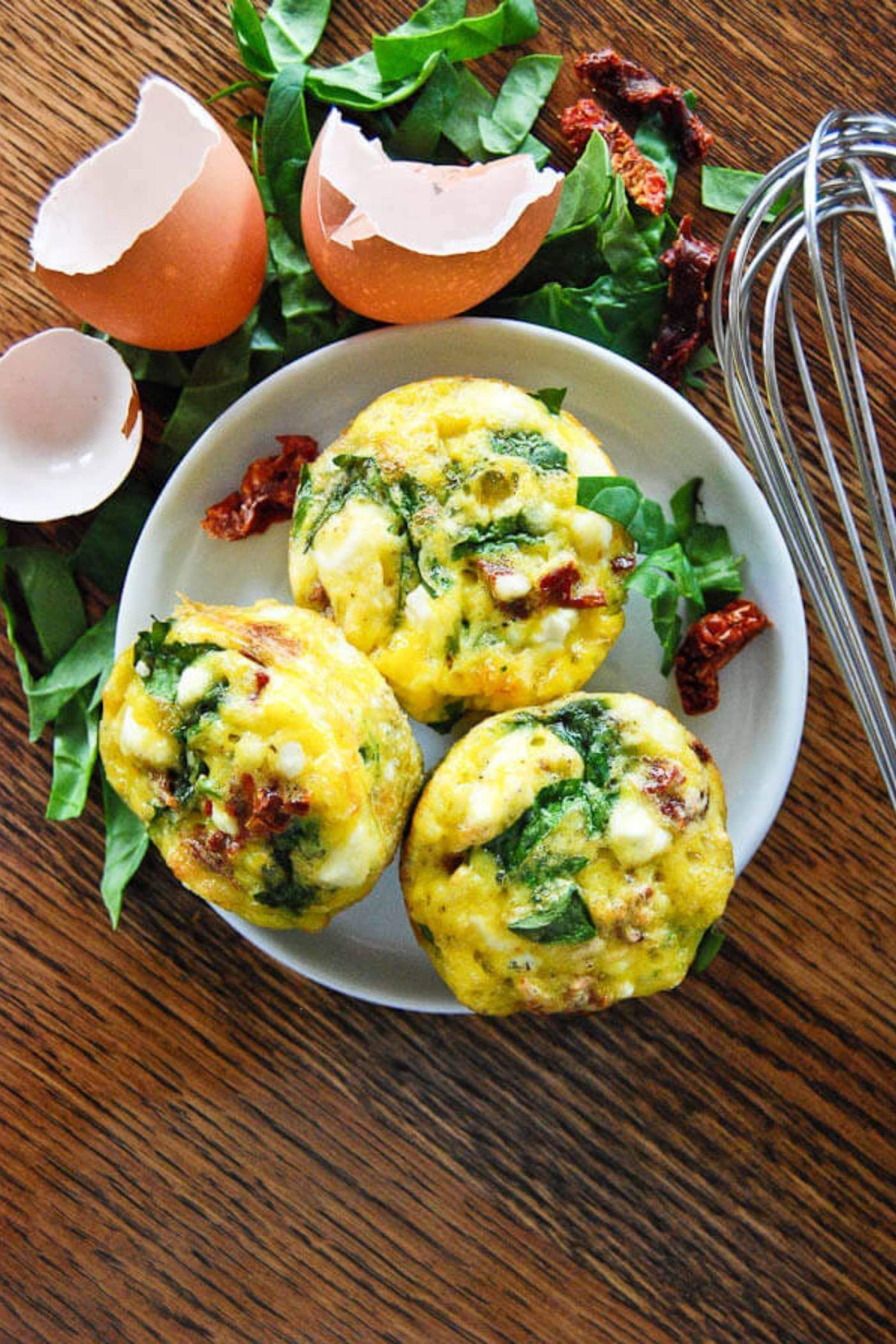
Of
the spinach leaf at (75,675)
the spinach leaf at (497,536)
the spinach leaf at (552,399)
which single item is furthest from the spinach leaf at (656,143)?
the spinach leaf at (75,675)

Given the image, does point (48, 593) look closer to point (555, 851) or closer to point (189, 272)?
point (189, 272)

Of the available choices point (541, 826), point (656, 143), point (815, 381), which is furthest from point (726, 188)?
point (541, 826)

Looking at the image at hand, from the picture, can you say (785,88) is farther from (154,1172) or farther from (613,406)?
(154,1172)

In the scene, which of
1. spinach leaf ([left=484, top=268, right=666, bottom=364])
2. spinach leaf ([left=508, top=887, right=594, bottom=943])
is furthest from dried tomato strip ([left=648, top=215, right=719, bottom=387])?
spinach leaf ([left=508, top=887, right=594, bottom=943])

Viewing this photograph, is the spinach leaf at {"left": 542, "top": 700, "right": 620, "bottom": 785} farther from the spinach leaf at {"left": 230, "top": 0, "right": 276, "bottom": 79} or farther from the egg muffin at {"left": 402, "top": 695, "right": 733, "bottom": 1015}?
the spinach leaf at {"left": 230, "top": 0, "right": 276, "bottom": 79}

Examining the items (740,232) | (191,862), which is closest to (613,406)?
(740,232)
